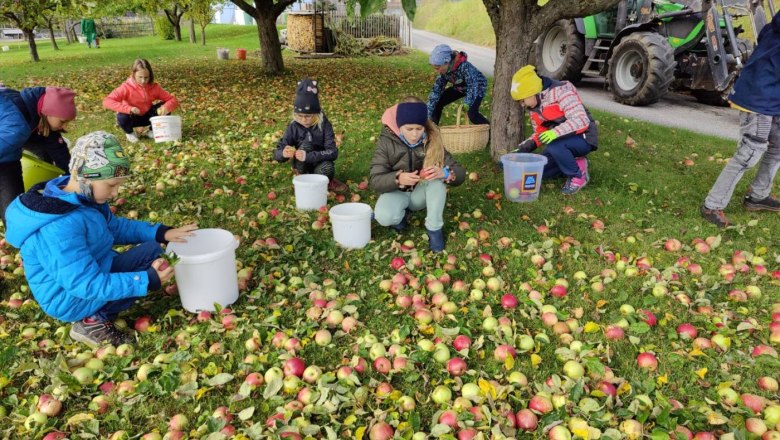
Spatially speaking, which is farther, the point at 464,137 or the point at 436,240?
the point at 464,137

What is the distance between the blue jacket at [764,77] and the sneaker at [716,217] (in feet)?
3.08

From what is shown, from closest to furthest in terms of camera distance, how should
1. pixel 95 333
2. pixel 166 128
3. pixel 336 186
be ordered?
pixel 95 333 < pixel 336 186 < pixel 166 128

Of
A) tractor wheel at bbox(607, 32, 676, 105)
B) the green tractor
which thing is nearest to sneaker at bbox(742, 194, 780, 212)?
the green tractor

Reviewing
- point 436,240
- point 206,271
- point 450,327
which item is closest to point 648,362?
point 450,327

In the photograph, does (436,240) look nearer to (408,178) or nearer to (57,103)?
(408,178)

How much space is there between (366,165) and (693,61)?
7051 mm

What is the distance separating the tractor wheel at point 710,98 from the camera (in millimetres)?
10220

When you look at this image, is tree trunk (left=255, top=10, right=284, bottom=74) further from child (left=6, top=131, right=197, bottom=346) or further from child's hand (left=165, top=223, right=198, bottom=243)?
child (left=6, top=131, right=197, bottom=346)

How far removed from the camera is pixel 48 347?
282cm

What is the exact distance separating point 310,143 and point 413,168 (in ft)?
5.25

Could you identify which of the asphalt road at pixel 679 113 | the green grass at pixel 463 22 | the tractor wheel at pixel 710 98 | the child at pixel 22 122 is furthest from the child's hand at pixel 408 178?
the green grass at pixel 463 22

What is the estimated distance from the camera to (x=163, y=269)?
2.69 meters

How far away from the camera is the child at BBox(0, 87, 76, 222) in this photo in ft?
11.4

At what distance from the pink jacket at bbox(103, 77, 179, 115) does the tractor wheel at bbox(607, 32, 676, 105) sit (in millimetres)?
8377
